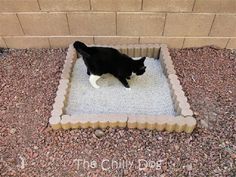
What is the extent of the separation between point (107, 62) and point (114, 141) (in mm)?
523

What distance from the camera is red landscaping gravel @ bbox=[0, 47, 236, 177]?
56.2 inches

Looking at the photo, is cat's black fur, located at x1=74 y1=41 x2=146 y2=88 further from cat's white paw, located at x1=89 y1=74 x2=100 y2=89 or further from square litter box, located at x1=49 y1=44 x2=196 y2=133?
square litter box, located at x1=49 y1=44 x2=196 y2=133

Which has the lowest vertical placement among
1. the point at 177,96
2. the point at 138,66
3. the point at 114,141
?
the point at 114,141

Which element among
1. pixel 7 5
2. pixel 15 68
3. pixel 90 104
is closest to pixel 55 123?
pixel 90 104

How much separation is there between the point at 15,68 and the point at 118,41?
0.90 metres

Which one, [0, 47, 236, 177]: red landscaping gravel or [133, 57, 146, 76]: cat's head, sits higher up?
[133, 57, 146, 76]: cat's head

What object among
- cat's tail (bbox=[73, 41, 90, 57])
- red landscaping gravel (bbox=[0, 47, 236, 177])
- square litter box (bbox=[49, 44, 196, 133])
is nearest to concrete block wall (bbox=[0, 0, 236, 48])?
square litter box (bbox=[49, 44, 196, 133])

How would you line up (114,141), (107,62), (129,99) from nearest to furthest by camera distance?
(114,141) → (107,62) → (129,99)

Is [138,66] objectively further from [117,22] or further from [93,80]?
[117,22]

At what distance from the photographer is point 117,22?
6.48ft

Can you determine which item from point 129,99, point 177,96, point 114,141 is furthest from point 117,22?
point 114,141

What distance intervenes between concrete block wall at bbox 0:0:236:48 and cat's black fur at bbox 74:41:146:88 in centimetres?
41

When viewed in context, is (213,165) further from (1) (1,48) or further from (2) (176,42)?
(1) (1,48)

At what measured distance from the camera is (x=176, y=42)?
212 centimetres
